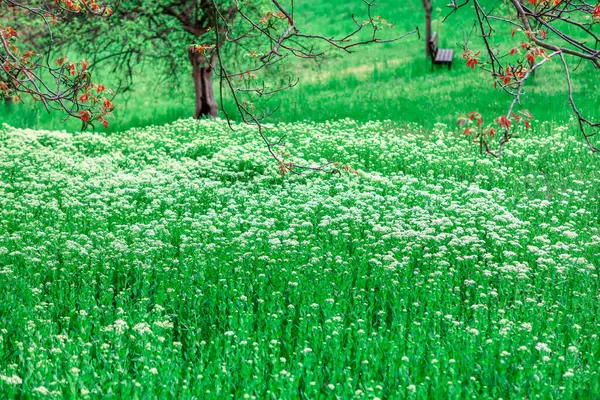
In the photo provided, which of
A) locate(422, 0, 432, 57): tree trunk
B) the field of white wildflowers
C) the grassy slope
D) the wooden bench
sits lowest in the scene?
the field of white wildflowers

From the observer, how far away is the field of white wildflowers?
17.4 ft

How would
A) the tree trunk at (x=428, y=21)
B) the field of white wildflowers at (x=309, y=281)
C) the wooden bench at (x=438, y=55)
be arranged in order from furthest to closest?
the wooden bench at (x=438, y=55) → the tree trunk at (x=428, y=21) → the field of white wildflowers at (x=309, y=281)

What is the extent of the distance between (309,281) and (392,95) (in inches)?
615

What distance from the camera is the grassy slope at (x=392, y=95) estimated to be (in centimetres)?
1856

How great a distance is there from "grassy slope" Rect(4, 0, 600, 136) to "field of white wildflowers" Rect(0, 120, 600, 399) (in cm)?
438

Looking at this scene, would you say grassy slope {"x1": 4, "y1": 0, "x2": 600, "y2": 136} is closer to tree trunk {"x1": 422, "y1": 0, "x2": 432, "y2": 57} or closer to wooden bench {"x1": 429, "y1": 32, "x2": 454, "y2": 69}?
wooden bench {"x1": 429, "y1": 32, "x2": 454, "y2": 69}

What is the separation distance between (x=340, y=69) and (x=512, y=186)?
19.8m

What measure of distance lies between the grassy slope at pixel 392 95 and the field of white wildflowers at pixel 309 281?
14.4ft

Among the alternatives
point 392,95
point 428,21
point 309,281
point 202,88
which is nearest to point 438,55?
point 428,21

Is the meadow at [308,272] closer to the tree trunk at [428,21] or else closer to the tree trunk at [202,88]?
the tree trunk at [202,88]

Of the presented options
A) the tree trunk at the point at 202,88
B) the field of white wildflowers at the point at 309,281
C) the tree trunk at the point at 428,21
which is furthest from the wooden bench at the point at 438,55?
the field of white wildflowers at the point at 309,281

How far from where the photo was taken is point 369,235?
855 centimetres

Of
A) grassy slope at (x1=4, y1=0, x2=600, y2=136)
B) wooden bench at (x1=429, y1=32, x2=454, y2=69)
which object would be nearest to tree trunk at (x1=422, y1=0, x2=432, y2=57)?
wooden bench at (x1=429, y1=32, x2=454, y2=69)

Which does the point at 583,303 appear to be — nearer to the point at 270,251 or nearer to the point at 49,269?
the point at 270,251
